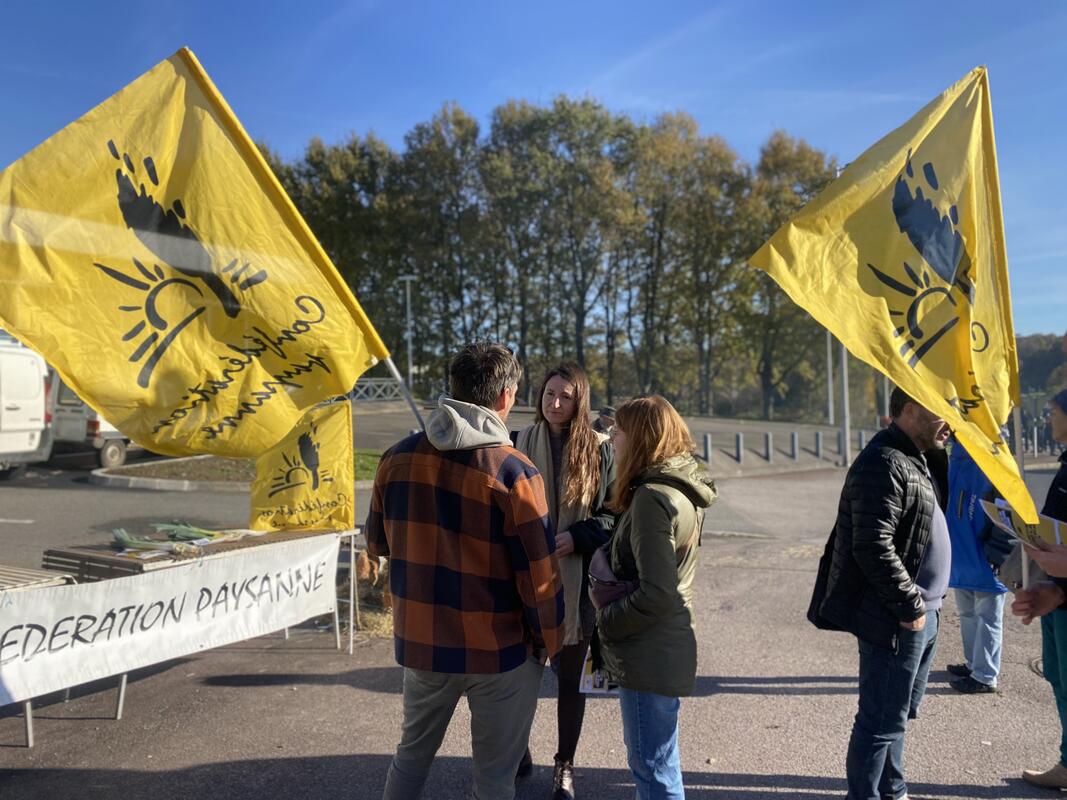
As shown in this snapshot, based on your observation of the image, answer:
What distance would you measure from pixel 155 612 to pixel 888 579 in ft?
11.4

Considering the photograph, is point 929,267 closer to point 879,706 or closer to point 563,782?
point 879,706

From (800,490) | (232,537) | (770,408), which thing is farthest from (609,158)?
(232,537)

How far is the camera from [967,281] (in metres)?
3.04

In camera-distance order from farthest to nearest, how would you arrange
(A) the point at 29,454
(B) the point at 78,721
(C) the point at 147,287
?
(A) the point at 29,454 → (B) the point at 78,721 → (C) the point at 147,287

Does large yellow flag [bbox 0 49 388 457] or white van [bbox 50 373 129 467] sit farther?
white van [bbox 50 373 129 467]

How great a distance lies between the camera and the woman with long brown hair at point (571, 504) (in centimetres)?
335

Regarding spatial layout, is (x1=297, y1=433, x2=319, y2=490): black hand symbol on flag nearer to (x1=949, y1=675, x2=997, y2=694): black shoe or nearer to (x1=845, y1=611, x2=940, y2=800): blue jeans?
(x1=845, y1=611, x2=940, y2=800): blue jeans

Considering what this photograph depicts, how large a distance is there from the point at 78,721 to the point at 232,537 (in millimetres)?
1361

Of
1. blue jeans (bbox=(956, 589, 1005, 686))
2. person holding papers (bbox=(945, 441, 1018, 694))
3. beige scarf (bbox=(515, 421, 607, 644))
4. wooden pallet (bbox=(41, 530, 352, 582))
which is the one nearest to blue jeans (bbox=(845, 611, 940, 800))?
beige scarf (bbox=(515, 421, 607, 644))

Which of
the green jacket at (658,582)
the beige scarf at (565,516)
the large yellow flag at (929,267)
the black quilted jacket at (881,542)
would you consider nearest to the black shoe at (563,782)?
the beige scarf at (565,516)

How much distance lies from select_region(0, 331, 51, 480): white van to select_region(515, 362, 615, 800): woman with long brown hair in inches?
535

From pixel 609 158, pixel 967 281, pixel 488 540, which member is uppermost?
pixel 609 158

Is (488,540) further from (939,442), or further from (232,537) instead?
(232,537)

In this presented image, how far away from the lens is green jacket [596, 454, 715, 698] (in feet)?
8.55
